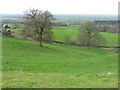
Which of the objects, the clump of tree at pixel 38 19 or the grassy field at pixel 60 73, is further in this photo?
the clump of tree at pixel 38 19

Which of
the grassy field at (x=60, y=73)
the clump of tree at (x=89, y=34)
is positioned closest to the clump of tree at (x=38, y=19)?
the grassy field at (x=60, y=73)

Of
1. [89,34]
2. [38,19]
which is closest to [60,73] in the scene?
[38,19]

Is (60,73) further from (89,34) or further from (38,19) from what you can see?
(89,34)

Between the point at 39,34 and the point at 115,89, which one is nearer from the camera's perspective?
the point at 115,89

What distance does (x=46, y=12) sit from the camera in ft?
124

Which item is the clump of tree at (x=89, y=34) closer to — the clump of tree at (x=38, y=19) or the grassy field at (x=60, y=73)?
the clump of tree at (x=38, y=19)

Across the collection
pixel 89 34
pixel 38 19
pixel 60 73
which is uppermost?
pixel 38 19

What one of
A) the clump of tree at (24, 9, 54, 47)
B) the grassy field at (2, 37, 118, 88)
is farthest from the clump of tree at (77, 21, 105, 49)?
the grassy field at (2, 37, 118, 88)

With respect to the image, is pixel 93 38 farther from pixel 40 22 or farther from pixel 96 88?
pixel 96 88

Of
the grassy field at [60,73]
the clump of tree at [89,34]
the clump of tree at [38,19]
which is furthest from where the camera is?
the clump of tree at [89,34]

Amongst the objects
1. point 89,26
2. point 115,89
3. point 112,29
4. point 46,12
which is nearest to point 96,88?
point 115,89

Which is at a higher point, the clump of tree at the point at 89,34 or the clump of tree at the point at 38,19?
the clump of tree at the point at 38,19

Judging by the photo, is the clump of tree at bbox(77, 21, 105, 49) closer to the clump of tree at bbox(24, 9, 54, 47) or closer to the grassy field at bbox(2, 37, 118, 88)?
the clump of tree at bbox(24, 9, 54, 47)

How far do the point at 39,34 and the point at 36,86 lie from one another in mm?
31122
